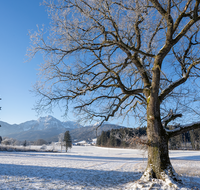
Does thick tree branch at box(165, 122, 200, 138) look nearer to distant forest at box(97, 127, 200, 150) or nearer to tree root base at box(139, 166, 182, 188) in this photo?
distant forest at box(97, 127, 200, 150)

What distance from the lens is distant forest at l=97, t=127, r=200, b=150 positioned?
5152 millimetres

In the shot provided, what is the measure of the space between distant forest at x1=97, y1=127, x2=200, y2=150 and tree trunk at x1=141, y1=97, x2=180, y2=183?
0.36 metres

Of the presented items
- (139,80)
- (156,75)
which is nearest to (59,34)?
(156,75)

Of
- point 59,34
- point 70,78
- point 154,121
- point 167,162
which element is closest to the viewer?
point 167,162

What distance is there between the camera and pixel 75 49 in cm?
617

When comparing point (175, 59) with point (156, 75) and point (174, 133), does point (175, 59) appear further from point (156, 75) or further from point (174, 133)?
point (174, 133)

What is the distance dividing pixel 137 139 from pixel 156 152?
793mm

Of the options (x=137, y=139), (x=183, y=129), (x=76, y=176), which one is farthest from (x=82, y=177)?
(x=183, y=129)

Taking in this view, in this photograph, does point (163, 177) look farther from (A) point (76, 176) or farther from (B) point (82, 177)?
(A) point (76, 176)

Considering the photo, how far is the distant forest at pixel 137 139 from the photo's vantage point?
16.9 ft

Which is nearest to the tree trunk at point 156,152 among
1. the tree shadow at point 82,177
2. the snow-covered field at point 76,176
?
the snow-covered field at point 76,176

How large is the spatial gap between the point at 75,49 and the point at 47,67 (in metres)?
1.58

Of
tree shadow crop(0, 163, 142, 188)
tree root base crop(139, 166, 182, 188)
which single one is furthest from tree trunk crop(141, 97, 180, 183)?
tree shadow crop(0, 163, 142, 188)

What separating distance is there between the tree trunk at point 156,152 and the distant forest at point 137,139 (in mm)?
360
